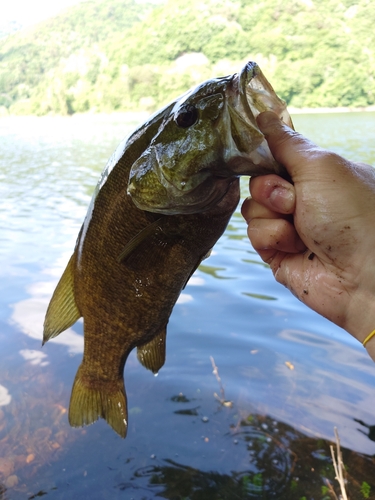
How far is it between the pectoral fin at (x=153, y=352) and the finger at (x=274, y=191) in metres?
1.01

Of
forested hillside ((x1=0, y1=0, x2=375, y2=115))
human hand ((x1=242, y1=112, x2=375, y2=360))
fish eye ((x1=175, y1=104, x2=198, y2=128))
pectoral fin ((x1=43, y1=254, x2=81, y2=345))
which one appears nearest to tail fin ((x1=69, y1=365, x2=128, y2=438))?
pectoral fin ((x1=43, y1=254, x2=81, y2=345))

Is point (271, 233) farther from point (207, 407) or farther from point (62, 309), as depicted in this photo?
point (207, 407)

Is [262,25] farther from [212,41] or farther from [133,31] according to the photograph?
[133,31]

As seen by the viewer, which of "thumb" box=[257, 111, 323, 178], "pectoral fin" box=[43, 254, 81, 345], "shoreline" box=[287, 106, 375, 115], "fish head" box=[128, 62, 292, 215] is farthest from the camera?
"shoreline" box=[287, 106, 375, 115]

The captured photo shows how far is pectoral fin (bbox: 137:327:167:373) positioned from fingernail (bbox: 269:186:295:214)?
1.01 meters

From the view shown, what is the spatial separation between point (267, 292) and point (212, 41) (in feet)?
220

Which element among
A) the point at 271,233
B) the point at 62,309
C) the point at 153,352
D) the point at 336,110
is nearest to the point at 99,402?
the point at 153,352

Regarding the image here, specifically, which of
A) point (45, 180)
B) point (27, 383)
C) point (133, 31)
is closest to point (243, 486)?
point (27, 383)

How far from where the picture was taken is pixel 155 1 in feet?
474

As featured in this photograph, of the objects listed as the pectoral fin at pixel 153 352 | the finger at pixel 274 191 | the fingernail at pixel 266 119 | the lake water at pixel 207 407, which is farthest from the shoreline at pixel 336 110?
the fingernail at pixel 266 119

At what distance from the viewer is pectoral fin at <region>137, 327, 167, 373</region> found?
2516mm

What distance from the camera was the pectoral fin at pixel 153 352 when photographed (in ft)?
8.25

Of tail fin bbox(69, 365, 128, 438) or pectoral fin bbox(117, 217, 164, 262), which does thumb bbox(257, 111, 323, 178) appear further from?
tail fin bbox(69, 365, 128, 438)

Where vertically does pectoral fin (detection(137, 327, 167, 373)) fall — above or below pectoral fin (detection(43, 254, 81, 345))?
below
